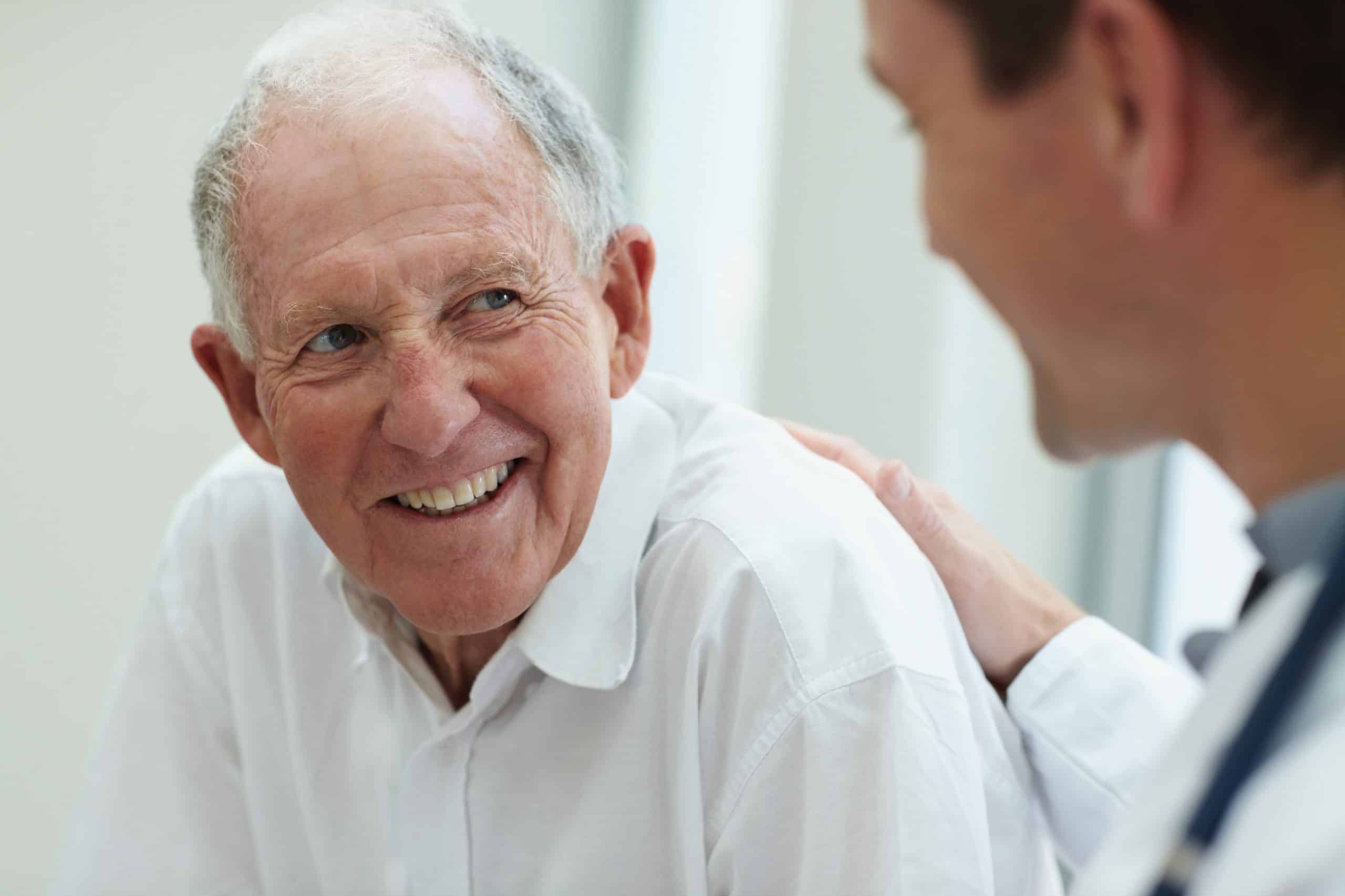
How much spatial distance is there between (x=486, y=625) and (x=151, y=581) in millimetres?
549

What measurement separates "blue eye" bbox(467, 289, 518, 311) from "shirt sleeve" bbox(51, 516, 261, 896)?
0.57 meters

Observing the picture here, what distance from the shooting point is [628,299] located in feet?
4.56

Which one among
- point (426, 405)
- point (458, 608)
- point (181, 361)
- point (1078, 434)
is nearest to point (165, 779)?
point (458, 608)

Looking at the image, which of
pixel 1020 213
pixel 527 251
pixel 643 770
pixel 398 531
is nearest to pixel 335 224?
pixel 527 251

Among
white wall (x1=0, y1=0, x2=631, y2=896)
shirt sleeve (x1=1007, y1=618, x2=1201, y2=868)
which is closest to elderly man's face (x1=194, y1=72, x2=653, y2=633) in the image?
shirt sleeve (x1=1007, y1=618, x2=1201, y2=868)

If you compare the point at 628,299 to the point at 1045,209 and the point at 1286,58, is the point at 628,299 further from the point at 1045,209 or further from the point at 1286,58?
the point at 1286,58

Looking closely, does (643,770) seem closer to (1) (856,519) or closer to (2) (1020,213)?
(1) (856,519)

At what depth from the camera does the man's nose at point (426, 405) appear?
1192 millimetres

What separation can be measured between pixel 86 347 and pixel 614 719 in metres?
1.37

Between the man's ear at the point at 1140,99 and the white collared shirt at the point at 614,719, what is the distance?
0.59 m

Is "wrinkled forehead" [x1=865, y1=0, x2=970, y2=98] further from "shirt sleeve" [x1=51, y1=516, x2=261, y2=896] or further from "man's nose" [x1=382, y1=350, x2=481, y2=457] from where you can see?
"shirt sleeve" [x1=51, y1=516, x2=261, y2=896]

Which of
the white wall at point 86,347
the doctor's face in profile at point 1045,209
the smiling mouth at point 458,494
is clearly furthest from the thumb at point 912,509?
the white wall at point 86,347

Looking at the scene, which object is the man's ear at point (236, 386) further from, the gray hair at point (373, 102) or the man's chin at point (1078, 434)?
the man's chin at point (1078, 434)

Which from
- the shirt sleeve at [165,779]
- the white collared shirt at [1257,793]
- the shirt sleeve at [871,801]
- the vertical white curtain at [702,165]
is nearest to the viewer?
the white collared shirt at [1257,793]
